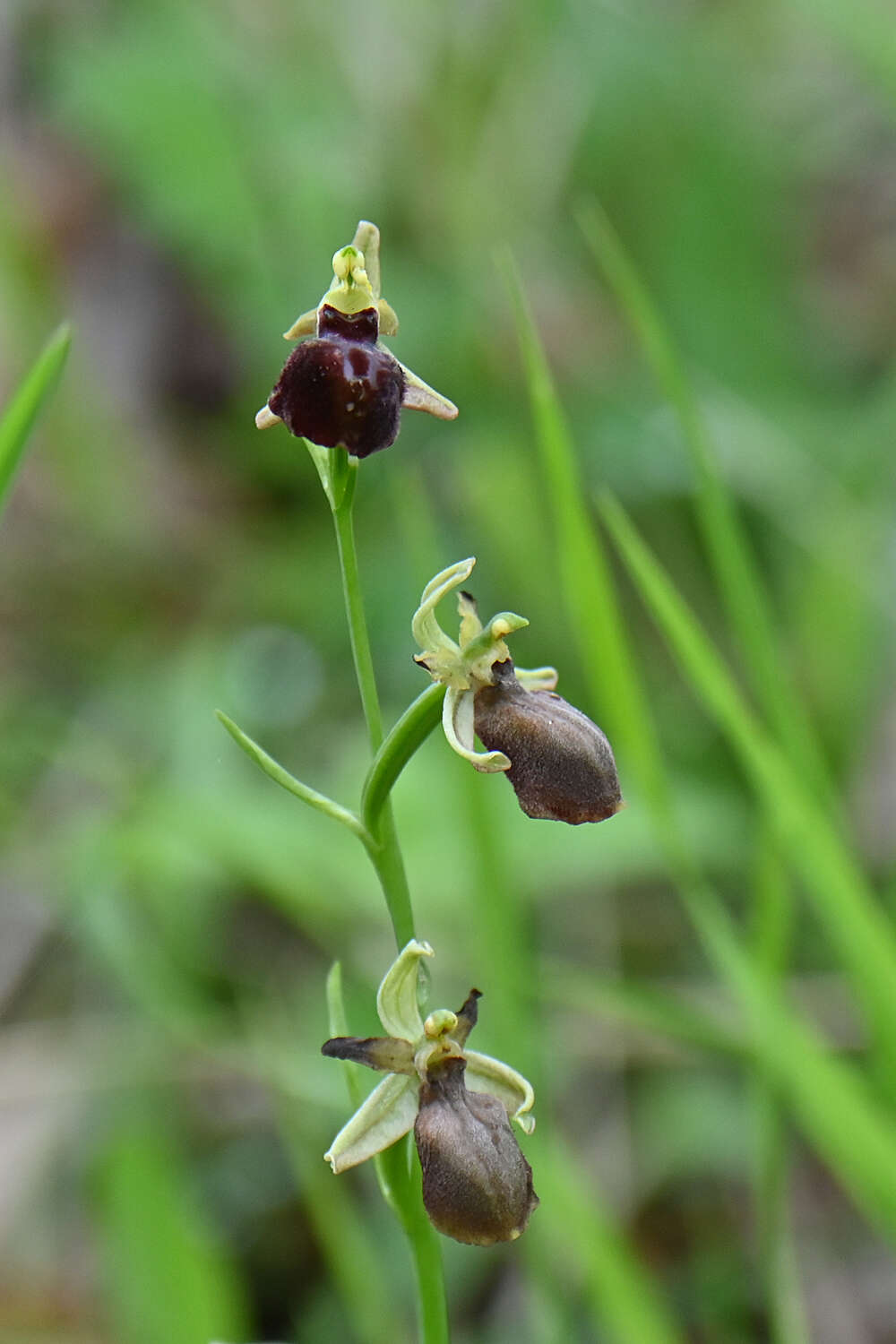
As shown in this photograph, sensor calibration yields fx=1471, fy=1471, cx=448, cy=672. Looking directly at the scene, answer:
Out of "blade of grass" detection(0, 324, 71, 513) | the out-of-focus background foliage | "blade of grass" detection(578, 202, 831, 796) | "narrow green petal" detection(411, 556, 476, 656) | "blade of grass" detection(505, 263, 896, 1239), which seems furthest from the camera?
the out-of-focus background foliage

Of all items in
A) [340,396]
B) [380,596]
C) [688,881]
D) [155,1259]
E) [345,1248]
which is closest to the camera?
[340,396]

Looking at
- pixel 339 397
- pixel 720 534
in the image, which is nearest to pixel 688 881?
pixel 720 534

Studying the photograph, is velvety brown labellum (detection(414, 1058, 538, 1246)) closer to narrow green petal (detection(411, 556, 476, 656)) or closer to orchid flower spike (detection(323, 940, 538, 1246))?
orchid flower spike (detection(323, 940, 538, 1246))

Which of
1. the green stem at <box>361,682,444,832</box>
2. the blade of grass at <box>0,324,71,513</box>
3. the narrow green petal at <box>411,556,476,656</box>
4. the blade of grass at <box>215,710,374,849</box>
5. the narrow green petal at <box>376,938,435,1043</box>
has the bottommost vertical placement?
the narrow green petal at <box>376,938,435,1043</box>

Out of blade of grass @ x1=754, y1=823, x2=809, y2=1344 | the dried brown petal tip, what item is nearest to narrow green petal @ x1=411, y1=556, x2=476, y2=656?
the dried brown petal tip

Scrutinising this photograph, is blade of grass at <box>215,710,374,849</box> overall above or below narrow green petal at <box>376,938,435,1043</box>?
above

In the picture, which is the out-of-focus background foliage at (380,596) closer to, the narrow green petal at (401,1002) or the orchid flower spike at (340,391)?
the narrow green petal at (401,1002)

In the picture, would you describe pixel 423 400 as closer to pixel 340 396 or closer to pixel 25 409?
pixel 340 396
